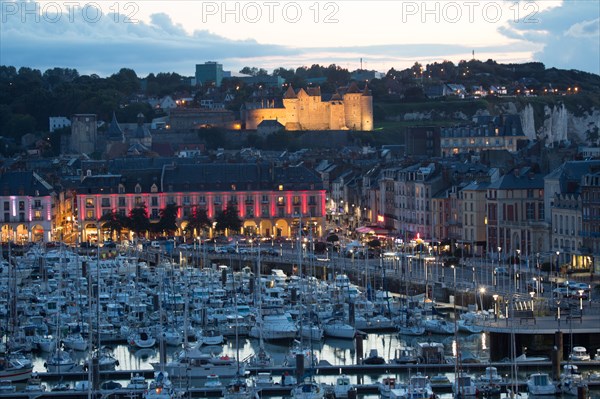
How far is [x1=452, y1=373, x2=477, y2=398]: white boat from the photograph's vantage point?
28.7 meters

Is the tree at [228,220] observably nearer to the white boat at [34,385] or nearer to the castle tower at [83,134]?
the white boat at [34,385]

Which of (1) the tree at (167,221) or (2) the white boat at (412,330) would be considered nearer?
(2) the white boat at (412,330)

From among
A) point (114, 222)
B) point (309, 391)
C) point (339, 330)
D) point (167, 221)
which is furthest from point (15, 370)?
point (167, 221)

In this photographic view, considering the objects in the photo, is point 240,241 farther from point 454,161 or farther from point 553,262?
point 553,262

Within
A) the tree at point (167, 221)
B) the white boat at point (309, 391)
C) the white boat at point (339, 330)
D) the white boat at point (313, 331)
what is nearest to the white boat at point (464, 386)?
the white boat at point (309, 391)

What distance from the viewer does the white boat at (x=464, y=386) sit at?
28.7 m

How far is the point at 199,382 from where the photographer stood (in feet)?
104

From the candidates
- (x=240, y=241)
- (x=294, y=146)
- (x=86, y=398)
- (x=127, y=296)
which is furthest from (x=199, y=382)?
(x=294, y=146)

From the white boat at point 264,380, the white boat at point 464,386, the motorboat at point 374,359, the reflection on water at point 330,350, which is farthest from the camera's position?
the reflection on water at point 330,350

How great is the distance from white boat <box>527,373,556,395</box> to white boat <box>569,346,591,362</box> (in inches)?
89.5

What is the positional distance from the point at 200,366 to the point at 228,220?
1125 inches

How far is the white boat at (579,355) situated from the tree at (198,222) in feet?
96.2

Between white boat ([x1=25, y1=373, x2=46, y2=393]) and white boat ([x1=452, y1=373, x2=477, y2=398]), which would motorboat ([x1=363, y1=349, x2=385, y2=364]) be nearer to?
white boat ([x1=452, y1=373, x2=477, y2=398])

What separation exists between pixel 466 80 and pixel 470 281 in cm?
A: 10498
